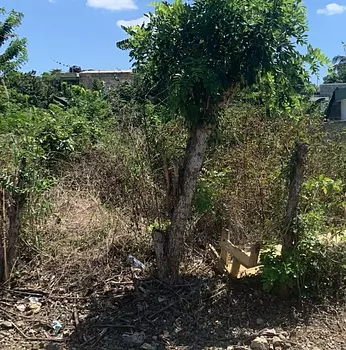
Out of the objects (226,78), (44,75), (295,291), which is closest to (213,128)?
(226,78)

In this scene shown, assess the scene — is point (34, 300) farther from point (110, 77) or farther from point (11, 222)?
point (110, 77)

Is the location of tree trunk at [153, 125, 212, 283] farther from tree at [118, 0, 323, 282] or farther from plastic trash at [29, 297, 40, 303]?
plastic trash at [29, 297, 40, 303]

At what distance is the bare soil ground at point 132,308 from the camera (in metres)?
3.46

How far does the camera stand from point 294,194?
3.94 metres

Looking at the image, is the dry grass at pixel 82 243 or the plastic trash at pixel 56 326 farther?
the dry grass at pixel 82 243

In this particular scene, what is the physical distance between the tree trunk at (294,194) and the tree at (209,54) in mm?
625

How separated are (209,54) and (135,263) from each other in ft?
6.68

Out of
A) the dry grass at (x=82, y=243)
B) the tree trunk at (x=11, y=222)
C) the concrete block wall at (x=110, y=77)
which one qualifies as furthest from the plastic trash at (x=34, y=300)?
the concrete block wall at (x=110, y=77)

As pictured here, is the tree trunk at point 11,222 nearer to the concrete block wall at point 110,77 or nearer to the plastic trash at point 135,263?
the plastic trash at point 135,263

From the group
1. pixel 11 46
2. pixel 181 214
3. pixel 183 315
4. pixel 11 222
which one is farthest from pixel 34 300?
pixel 11 46

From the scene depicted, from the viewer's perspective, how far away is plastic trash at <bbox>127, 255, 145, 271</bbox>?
4.30 meters

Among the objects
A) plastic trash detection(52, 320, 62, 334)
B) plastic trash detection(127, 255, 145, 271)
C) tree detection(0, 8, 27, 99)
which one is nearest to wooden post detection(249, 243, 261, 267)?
plastic trash detection(127, 255, 145, 271)

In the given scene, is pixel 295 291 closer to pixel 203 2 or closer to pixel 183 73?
pixel 183 73

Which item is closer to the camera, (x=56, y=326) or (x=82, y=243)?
(x=56, y=326)
